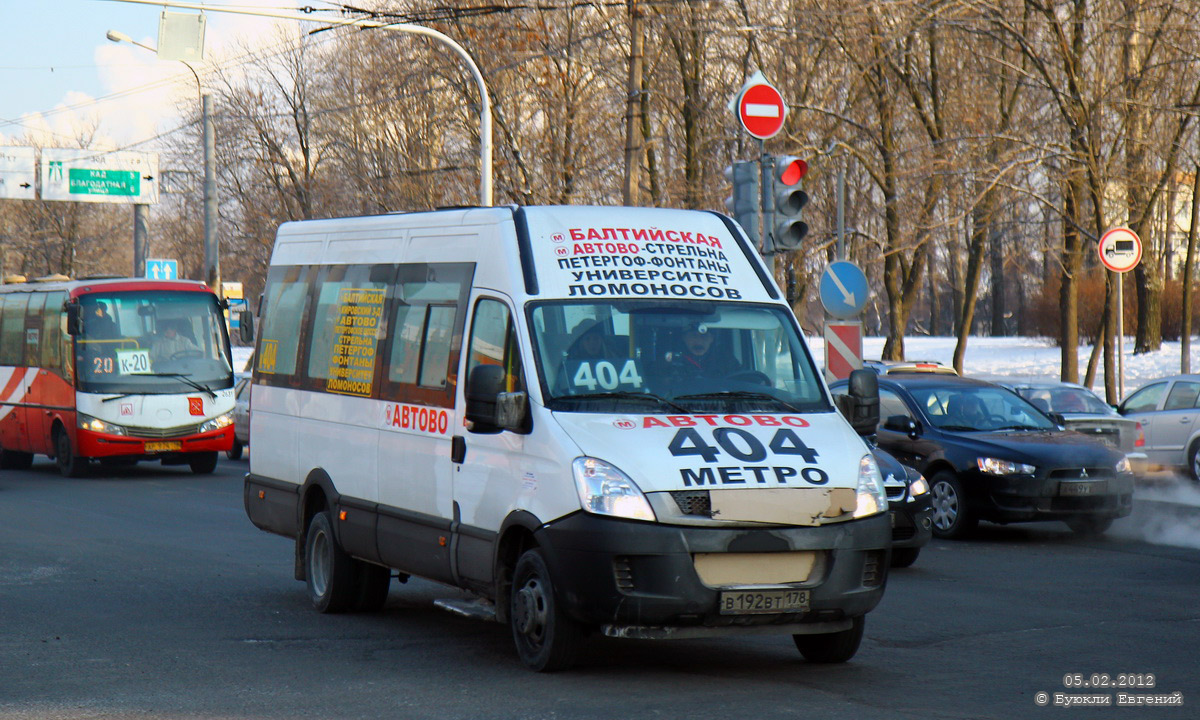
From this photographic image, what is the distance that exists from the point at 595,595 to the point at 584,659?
0.76 meters

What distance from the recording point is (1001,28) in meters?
28.3

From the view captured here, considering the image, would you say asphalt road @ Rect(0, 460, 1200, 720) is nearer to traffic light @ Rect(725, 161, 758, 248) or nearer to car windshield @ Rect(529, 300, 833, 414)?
car windshield @ Rect(529, 300, 833, 414)

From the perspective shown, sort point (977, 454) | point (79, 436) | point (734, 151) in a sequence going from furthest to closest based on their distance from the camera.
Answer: point (734, 151)
point (79, 436)
point (977, 454)

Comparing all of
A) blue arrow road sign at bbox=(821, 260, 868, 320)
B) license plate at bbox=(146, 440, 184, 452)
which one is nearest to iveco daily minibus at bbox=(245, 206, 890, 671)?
blue arrow road sign at bbox=(821, 260, 868, 320)

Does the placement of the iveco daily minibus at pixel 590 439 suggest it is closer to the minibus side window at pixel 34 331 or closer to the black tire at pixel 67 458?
the black tire at pixel 67 458

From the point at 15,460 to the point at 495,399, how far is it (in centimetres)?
2028

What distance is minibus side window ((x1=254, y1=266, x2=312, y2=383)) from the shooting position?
10562 mm

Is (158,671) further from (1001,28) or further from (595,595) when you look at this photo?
(1001,28)

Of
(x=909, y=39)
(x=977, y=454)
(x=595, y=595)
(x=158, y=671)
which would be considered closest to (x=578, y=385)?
(x=595, y=595)

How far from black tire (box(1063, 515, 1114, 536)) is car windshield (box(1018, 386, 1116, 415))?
4.49 meters

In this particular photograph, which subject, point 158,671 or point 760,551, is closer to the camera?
point 760,551

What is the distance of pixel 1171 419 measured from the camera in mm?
20562

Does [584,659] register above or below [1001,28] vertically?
below

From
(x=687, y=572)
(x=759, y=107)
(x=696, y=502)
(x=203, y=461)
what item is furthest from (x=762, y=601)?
(x=203, y=461)
